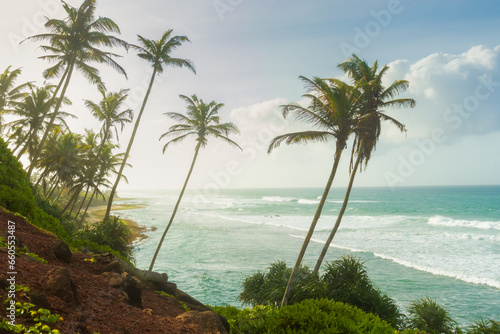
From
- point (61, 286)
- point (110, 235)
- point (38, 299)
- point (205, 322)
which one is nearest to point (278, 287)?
point (205, 322)

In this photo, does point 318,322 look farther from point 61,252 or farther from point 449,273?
point 449,273

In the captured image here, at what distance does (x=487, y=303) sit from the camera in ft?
49.8

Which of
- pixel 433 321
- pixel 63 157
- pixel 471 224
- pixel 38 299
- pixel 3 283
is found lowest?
pixel 471 224

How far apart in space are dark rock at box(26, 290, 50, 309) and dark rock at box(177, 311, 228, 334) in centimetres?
273

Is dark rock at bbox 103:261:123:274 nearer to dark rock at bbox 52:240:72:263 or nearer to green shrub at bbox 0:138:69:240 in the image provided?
dark rock at bbox 52:240:72:263

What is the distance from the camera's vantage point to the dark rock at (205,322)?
18.3ft

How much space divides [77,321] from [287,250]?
25283mm

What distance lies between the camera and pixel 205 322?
18.9ft

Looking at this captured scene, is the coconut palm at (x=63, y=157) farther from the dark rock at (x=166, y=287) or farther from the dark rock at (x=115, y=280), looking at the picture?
the dark rock at (x=115, y=280)

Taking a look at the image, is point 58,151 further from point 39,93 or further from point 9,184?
point 9,184

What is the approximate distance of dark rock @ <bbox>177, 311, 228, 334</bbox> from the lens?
5.58 m

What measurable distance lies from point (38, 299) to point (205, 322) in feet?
10.3

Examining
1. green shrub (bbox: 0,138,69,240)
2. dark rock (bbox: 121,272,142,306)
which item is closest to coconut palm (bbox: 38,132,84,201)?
green shrub (bbox: 0,138,69,240)

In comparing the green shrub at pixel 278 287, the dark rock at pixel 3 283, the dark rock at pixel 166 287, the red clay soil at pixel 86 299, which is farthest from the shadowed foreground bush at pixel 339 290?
the dark rock at pixel 3 283
